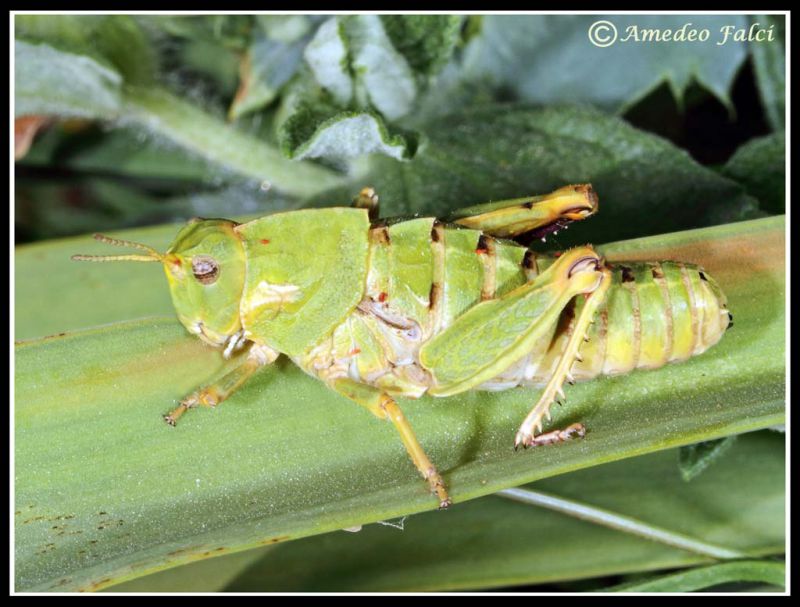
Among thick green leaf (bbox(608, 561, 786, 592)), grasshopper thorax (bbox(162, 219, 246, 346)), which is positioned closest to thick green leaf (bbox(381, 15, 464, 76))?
grasshopper thorax (bbox(162, 219, 246, 346))

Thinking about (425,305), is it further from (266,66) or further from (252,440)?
(266,66)

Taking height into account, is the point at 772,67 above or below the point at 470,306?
above

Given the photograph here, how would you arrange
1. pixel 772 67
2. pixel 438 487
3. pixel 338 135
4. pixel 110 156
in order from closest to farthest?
pixel 438 487 < pixel 338 135 < pixel 772 67 < pixel 110 156

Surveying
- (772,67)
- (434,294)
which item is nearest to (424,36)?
(434,294)

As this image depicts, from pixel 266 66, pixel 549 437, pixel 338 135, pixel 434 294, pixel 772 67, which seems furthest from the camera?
pixel 772 67

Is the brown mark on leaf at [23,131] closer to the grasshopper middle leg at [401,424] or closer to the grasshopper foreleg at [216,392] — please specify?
the grasshopper foreleg at [216,392]

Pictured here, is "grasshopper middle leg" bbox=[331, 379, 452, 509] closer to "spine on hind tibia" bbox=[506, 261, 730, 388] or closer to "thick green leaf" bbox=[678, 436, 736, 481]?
"spine on hind tibia" bbox=[506, 261, 730, 388]

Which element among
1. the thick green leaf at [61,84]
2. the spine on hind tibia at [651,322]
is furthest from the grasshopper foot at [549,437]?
the thick green leaf at [61,84]
